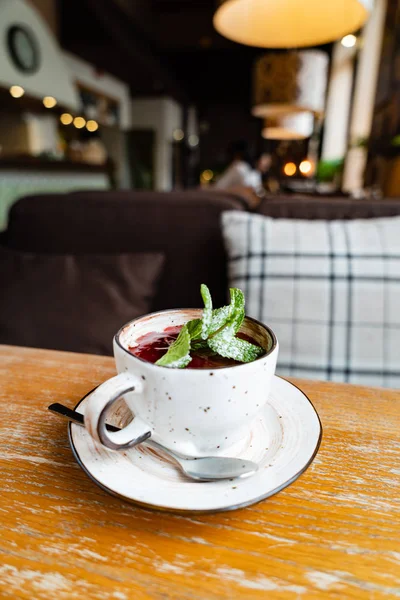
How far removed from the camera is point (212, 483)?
369 mm

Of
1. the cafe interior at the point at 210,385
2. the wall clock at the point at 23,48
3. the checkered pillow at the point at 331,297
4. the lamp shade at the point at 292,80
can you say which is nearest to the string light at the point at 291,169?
the lamp shade at the point at 292,80

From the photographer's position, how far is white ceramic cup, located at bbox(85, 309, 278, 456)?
0.35 metres

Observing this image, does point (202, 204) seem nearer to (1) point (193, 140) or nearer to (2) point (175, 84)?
(2) point (175, 84)

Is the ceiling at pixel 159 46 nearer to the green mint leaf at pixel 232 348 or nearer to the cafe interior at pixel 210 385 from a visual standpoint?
the cafe interior at pixel 210 385

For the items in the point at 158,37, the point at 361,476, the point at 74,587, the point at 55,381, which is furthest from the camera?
the point at 158,37

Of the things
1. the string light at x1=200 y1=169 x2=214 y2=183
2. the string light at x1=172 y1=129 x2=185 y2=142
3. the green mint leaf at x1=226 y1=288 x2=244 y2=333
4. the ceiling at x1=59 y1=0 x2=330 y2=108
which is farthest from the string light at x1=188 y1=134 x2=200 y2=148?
the green mint leaf at x1=226 y1=288 x2=244 y2=333

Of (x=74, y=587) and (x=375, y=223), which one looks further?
(x=375, y=223)

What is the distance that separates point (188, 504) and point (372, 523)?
17cm

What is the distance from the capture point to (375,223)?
3.56 feet

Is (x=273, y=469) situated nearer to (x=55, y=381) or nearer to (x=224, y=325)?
(x=224, y=325)

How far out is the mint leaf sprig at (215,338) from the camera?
0.39m

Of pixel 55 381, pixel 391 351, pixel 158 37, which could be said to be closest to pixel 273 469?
pixel 55 381

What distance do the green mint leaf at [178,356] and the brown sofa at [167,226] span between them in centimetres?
89

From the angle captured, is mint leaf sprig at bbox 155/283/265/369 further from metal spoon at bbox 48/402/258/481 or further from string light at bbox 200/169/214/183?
string light at bbox 200/169/214/183
